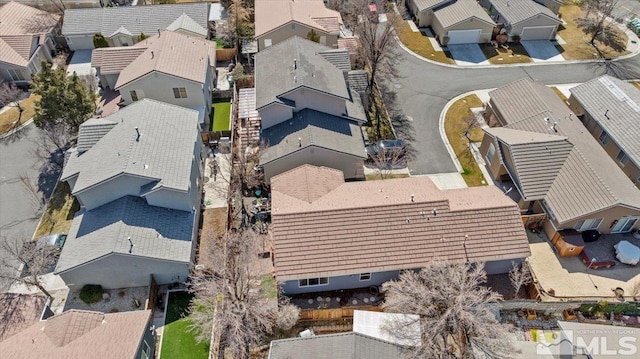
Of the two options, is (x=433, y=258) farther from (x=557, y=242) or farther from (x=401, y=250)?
(x=557, y=242)

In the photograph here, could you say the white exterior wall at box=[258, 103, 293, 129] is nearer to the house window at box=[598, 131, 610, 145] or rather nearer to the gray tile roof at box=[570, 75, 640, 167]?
the gray tile roof at box=[570, 75, 640, 167]

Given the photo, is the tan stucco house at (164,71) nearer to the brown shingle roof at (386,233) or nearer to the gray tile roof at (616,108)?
the brown shingle roof at (386,233)

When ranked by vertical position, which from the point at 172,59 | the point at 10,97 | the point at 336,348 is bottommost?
the point at 336,348

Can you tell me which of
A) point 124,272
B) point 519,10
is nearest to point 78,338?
point 124,272

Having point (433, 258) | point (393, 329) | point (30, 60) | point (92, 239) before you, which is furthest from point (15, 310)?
point (30, 60)

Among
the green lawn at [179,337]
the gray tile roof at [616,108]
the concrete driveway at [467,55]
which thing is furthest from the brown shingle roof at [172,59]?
the gray tile roof at [616,108]
